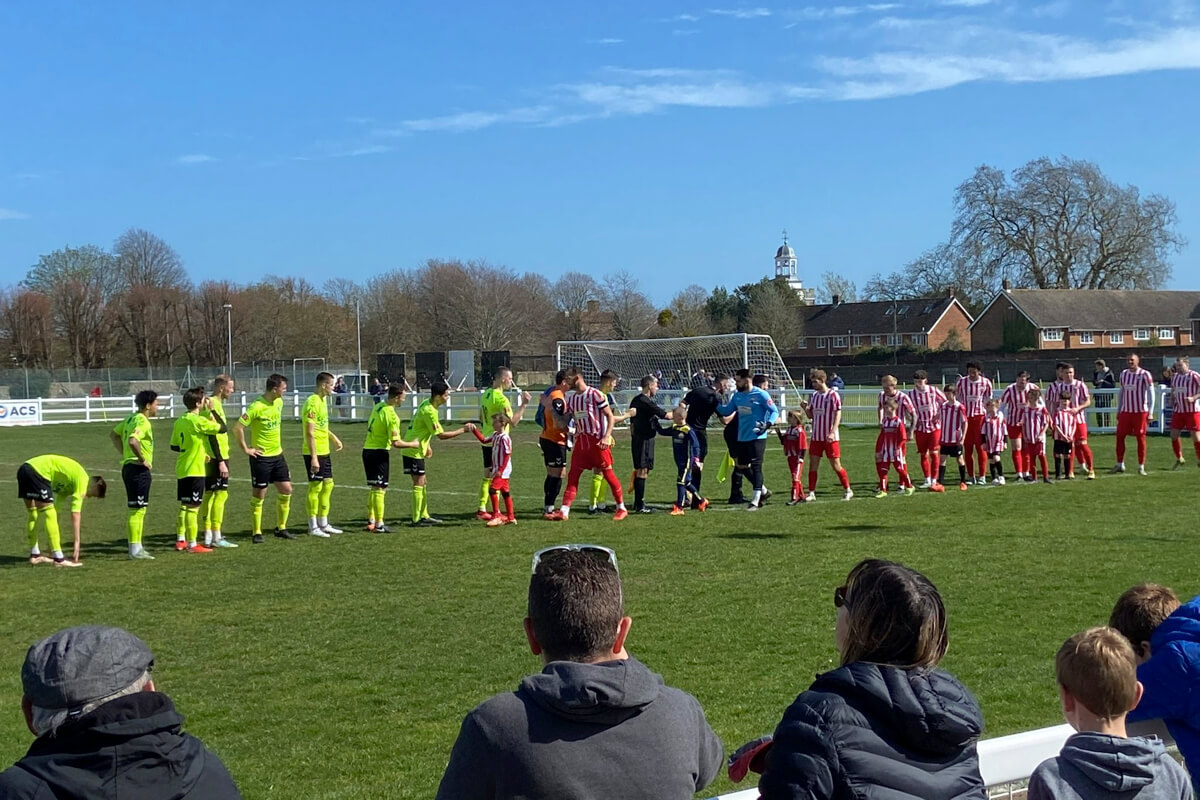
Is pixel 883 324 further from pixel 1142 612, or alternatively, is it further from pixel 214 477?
pixel 1142 612

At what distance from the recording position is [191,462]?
13.3m

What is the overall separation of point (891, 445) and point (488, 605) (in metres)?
9.31

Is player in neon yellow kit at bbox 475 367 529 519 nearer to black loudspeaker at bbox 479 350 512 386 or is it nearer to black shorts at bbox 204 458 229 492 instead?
black shorts at bbox 204 458 229 492

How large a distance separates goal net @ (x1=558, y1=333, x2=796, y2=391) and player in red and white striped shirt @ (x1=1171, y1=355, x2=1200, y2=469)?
60.7 feet

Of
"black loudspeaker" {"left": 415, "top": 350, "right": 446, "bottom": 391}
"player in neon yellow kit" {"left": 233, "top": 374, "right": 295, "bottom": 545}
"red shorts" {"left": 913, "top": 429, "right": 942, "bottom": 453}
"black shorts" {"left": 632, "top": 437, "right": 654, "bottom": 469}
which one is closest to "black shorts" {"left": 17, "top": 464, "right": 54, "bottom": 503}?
"player in neon yellow kit" {"left": 233, "top": 374, "right": 295, "bottom": 545}

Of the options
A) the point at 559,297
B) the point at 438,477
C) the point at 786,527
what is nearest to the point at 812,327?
the point at 559,297

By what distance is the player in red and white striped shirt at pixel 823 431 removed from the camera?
16812 mm

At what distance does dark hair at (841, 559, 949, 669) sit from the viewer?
2.84 meters

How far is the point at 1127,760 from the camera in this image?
9.68 feet

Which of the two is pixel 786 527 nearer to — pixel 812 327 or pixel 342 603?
pixel 342 603

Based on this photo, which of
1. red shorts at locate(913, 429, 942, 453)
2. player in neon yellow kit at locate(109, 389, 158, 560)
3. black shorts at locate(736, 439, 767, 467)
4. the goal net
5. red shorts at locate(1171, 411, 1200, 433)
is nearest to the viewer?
player in neon yellow kit at locate(109, 389, 158, 560)

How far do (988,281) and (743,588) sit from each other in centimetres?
6804

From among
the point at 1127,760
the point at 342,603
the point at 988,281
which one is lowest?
the point at 342,603

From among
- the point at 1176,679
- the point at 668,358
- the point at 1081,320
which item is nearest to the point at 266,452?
the point at 1176,679
